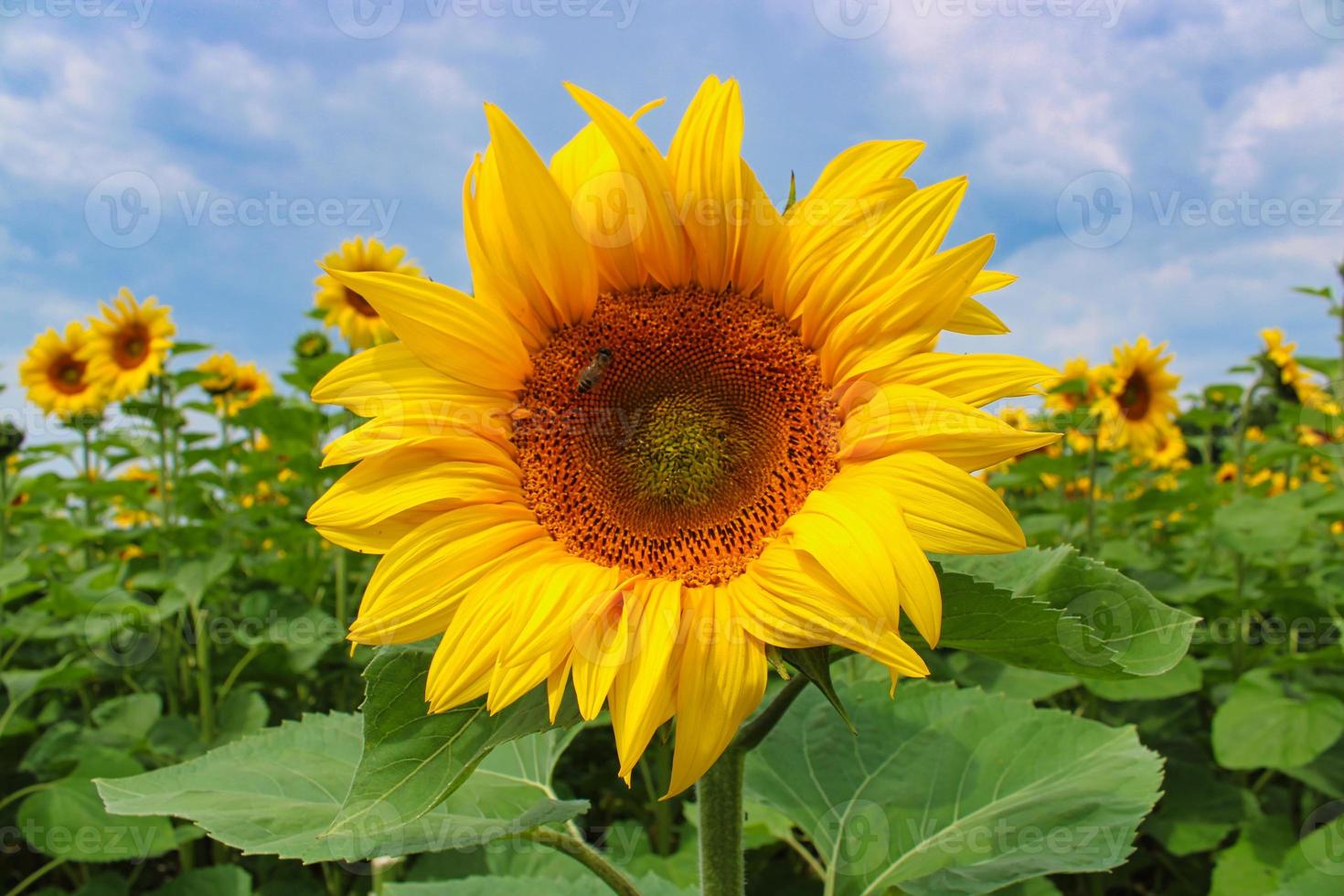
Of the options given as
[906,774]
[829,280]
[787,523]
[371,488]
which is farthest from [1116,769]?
[371,488]

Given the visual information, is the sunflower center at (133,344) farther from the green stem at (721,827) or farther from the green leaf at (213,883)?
the green stem at (721,827)

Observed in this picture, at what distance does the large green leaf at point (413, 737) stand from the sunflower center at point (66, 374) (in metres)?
7.16

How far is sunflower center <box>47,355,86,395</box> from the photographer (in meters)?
6.97

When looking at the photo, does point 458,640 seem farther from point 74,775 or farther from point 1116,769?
point 74,775

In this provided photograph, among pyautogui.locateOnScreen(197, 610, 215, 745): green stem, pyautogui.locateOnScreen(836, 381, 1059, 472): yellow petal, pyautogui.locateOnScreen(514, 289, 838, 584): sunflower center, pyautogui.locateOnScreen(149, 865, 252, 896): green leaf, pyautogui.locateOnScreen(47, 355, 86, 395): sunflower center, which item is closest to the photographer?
pyautogui.locateOnScreen(836, 381, 1059, 472): yellow petal

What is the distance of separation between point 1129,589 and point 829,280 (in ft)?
2.12

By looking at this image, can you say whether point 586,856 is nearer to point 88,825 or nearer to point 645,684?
point 645,684

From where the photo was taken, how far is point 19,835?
3973 millimetres

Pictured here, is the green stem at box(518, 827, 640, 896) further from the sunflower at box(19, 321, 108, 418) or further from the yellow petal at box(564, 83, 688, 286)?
the sunflower at box(19, 321, 108, 418)

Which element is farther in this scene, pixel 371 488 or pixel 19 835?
pixel 19 835

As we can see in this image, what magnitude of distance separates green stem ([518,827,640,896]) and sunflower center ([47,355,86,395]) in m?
7.15

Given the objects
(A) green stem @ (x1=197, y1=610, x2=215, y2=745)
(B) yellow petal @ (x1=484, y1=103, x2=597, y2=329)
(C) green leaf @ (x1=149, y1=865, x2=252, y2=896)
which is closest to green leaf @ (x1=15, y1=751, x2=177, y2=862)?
(C) green leaf @ (x1=149, y1=865, x2=252, y2=896)

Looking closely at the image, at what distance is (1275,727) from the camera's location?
344cm

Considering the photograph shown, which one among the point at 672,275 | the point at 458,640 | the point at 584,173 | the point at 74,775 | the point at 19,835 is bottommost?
the point at 19,835
